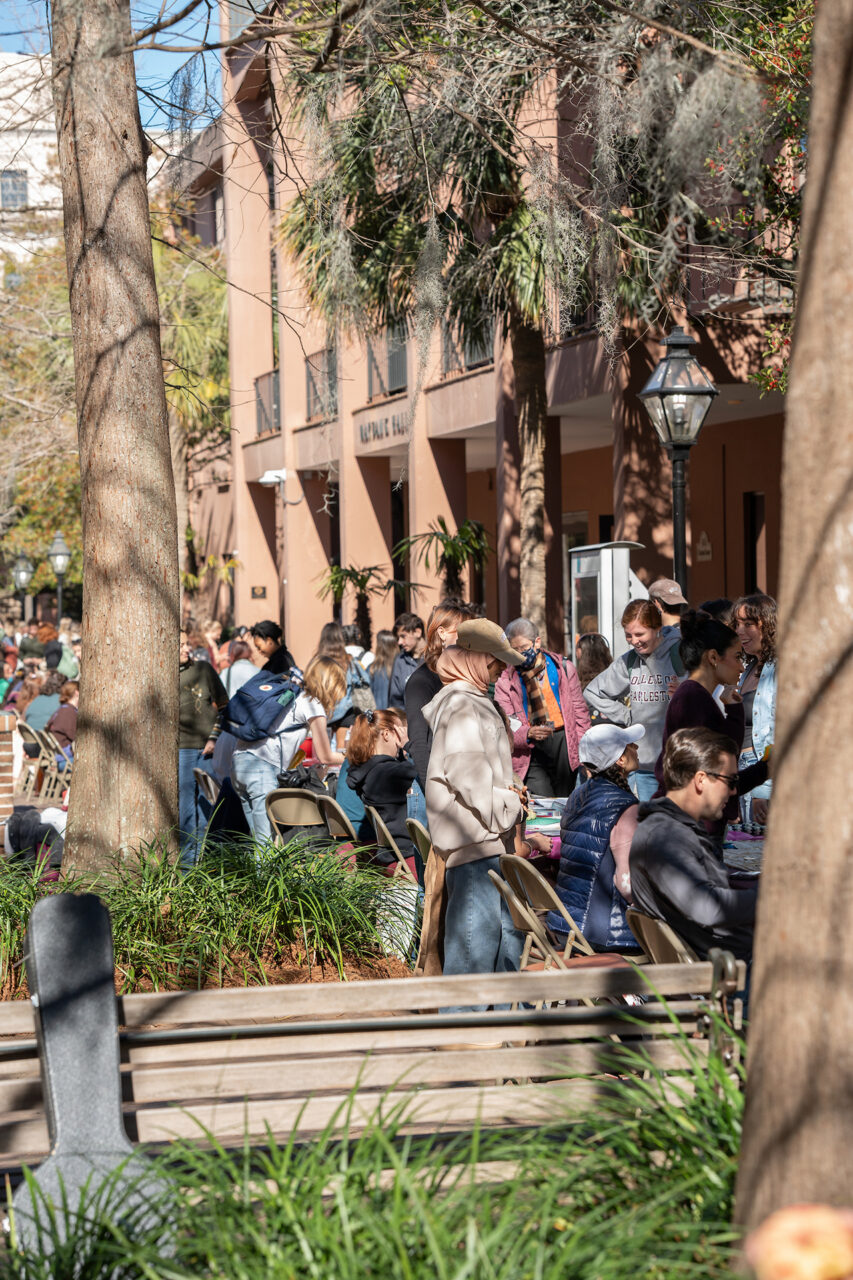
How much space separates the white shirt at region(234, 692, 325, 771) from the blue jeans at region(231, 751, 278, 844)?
0.05 metres

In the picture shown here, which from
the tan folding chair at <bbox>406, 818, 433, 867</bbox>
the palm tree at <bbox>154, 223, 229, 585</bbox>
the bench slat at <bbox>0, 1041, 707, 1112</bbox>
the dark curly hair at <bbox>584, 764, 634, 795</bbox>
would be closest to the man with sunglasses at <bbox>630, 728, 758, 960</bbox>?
the dark curly hair at <bbox>584, 764, 634, 795</bbox>

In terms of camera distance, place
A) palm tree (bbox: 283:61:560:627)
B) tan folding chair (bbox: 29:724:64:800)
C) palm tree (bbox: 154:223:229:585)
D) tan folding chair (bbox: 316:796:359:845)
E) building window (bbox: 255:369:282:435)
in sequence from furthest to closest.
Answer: palm tree (bbox: 154:223:229:585), building window (bbox: 255:369:282:435), tan folding chair (bbox: 29:724:64:800), palm tree (bbox: 283:61:560:627), tan folding chair (bbox: 316:796:359:845)

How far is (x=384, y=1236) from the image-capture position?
2771 millimetres

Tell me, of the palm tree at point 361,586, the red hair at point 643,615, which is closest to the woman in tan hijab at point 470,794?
the red hair at point 643,615

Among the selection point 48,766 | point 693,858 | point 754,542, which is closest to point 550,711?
point 693,858

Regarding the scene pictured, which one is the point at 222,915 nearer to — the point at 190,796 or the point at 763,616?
the point at 763,616

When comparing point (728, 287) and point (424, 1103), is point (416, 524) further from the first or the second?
point (424, 1103)

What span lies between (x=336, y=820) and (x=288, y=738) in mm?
2096

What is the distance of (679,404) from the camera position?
10398 millimetres

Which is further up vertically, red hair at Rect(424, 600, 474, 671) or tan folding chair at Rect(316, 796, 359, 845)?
red hair at Rect(424, 600, 474, 671)

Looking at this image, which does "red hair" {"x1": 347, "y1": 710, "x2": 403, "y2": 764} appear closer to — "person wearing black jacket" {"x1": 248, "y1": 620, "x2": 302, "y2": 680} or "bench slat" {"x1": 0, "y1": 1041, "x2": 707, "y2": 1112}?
"person wearing black jacket" {"x1": 248, "y1": 620, "x2": 302, "y2": 680}

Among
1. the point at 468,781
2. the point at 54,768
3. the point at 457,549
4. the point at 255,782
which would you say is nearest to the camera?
the point at 468,781

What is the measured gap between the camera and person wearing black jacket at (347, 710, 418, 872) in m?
7.96

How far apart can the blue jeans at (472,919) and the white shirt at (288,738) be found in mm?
4363
